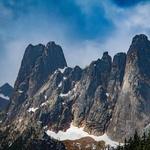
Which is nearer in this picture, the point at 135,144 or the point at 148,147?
the point at 148,147

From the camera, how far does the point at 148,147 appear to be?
575 feet

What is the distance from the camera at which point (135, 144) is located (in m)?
194

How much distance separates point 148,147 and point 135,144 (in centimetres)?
1923
